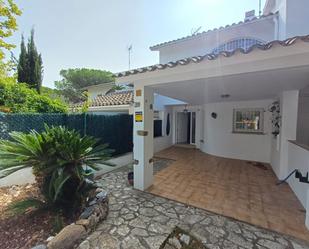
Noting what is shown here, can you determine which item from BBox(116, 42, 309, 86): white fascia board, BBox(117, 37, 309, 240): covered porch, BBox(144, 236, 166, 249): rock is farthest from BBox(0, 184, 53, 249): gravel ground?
BBox(116, 42, 309, 86): white fascia board

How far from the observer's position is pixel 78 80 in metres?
22.1

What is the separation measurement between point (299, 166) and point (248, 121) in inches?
170

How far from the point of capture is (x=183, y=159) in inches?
331

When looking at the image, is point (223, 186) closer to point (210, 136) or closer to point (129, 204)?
point (129, 204)

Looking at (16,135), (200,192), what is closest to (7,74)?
(16,135)

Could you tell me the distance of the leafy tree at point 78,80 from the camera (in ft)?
71.9

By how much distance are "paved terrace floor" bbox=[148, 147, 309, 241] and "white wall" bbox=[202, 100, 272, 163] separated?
3.16ft

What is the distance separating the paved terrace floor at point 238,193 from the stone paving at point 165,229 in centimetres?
29

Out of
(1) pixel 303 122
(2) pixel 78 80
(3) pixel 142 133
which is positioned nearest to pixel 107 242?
(3) pixel 142 133

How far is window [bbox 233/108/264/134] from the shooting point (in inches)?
314

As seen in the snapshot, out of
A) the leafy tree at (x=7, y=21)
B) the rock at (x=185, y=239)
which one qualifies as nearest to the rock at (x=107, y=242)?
the rock at (x=185, y=239)

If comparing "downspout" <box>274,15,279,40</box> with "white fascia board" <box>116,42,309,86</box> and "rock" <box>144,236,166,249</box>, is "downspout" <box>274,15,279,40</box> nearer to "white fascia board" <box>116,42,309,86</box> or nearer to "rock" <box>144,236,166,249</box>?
"white fascia board" <box>116,42,309,86</box>

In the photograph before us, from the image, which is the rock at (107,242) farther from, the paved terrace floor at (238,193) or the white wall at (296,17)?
the white wall at (296,17)

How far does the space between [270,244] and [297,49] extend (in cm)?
327
